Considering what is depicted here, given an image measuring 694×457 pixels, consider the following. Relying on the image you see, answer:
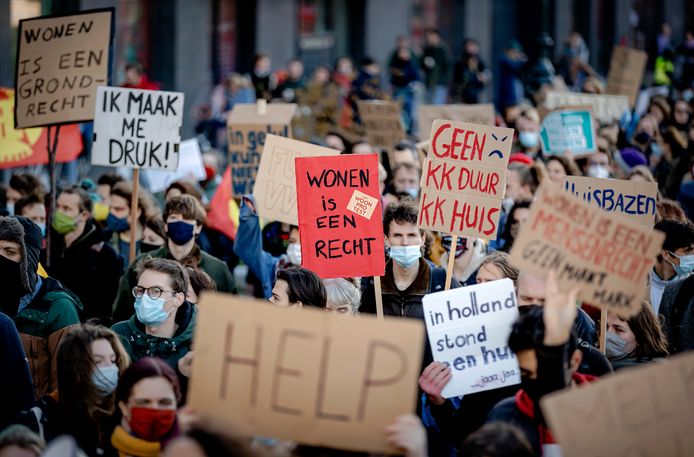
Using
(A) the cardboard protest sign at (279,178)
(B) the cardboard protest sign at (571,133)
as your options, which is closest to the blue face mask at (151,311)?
(A) the cardboard protest sign at (279,178)

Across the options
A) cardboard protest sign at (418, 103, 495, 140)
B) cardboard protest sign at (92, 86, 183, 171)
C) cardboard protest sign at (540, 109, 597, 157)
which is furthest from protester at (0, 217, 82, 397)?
cardboard protest sign at (540, 109, 597, 157)

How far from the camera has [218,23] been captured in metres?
23.2

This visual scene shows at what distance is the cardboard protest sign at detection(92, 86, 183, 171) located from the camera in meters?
8.30

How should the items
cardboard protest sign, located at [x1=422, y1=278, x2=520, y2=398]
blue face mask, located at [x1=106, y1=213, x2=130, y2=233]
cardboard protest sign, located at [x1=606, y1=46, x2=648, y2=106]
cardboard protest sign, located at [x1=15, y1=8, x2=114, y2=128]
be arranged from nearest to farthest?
cardboard protest sign, located at [x1=422, y1=278, x2=520, y2=398] → cardboard protest sign, located at [x1=15, y1=8, x2=114, y2=128] → blue face mask, located at [x1=106, y1=213, x2=130, y2=233] → cardboard protest sign, located at [x1=606, y1=46, x2=648, y2=106]

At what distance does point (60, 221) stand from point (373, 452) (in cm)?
473

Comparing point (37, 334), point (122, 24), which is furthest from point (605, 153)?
point (122, 24)

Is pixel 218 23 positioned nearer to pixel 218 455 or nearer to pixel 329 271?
pixel 329 271

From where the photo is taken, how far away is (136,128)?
834 cm

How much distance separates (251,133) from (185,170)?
1614 mm

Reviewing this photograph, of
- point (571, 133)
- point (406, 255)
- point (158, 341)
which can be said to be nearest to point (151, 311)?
point (158, 341)

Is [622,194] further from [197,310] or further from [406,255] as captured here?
[197,310]

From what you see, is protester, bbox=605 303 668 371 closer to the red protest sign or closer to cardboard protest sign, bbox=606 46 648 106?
the red protest sign

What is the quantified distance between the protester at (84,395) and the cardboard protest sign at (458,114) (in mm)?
7186

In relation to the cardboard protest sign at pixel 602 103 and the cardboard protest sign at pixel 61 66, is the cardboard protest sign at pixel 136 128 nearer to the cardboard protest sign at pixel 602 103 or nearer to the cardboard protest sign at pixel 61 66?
the cardboard protest sign at pixel 61 66
